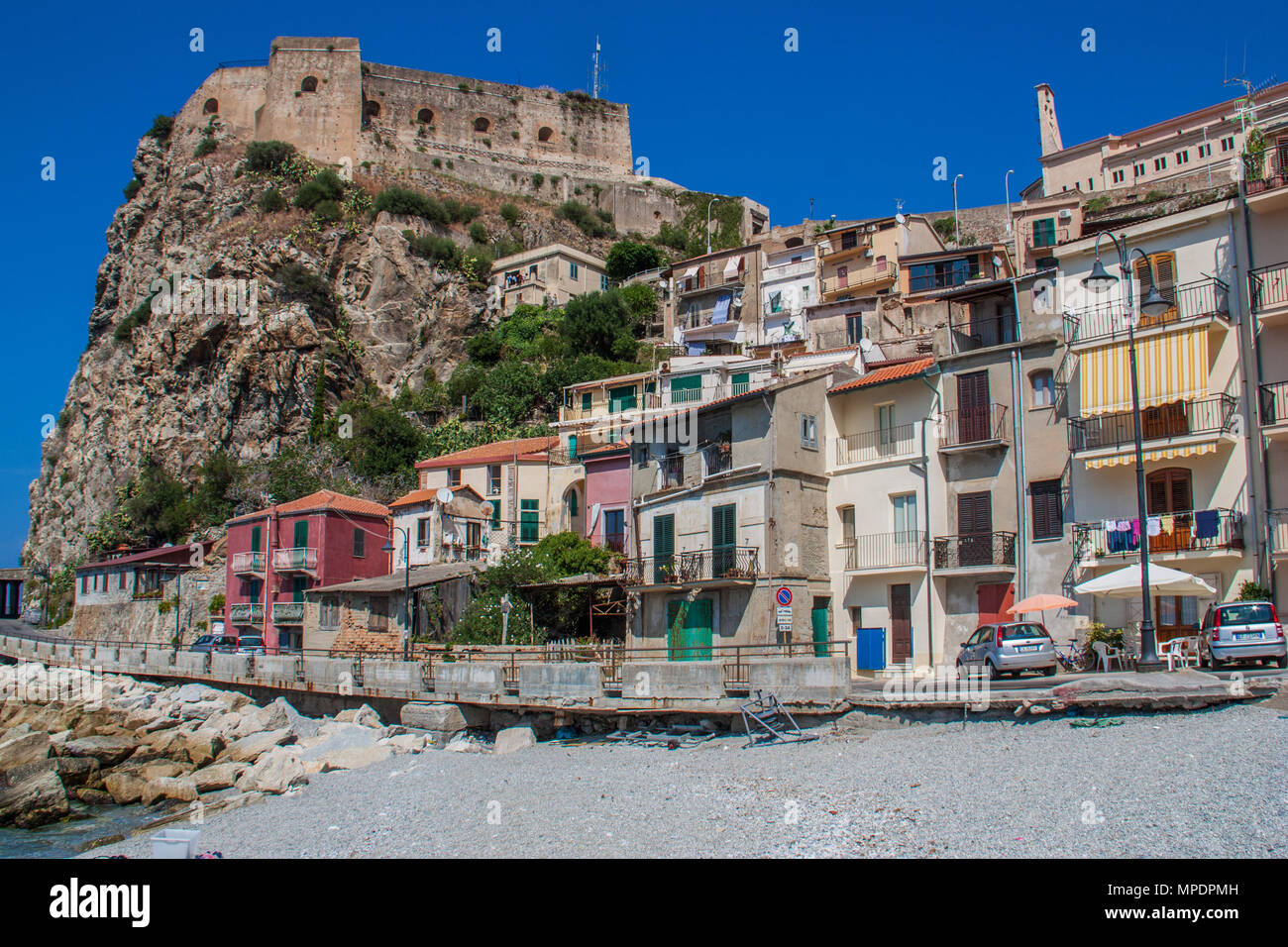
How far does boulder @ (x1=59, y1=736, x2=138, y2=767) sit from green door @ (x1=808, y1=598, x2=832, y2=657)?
19.6 meters

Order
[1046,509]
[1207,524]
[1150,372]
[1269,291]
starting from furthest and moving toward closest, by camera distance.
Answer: [1046,509]
[1150,372]
[1269,291]
[1207,524]

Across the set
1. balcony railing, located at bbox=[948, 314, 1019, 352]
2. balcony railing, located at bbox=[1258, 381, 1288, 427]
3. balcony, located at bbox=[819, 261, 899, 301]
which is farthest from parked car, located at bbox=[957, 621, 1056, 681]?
balcony, located at bbox=[819, 261, 899, 301]

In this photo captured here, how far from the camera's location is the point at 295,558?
48531mm

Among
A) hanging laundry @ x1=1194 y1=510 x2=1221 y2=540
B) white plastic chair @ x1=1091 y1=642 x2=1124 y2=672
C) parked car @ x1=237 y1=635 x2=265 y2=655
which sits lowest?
parked car @ x1=237 y1=635 x2=265 y2=655

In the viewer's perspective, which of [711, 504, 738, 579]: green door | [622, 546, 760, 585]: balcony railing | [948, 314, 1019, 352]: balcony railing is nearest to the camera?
[622, 546, 760, 585]: balcony railing

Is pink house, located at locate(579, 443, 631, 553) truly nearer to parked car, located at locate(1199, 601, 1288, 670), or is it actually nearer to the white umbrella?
the white umbrella

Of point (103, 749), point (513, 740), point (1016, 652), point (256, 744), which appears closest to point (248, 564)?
point (103, 749)

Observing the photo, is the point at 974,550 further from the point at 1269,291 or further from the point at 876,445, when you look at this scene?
the point at 1269,291

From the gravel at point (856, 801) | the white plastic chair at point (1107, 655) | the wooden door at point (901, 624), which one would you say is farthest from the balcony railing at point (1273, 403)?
the gravel at point (856, 801)

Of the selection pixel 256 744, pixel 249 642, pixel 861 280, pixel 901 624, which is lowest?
pixel 256 744

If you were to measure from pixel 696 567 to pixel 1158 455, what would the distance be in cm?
1282

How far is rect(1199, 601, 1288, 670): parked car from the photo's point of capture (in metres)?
19.5

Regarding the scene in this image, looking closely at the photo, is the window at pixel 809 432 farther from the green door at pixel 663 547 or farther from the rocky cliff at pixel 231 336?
the rocky cliff at pixel 231 336
